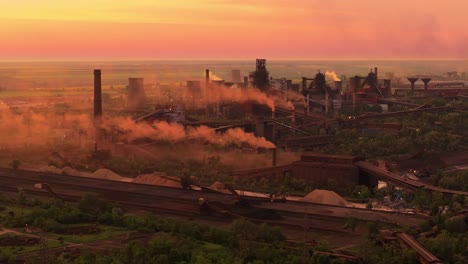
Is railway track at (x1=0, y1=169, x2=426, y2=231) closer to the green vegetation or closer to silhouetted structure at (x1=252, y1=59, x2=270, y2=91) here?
the green vegetation

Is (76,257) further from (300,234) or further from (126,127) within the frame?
(126,127)

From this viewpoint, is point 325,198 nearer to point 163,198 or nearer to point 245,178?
point 245,178

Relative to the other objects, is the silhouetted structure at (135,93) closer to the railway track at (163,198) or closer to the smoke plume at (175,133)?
the smoke plume at (175,133)

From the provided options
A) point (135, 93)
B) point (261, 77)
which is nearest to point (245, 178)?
point (261, 77)

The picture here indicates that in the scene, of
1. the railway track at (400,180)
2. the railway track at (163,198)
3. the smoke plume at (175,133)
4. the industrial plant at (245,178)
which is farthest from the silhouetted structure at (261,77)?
the railway track at (400,180)

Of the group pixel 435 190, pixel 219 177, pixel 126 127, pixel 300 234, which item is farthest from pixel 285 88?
pixel 300 234

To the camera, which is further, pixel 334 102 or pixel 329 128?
pixel 334 102

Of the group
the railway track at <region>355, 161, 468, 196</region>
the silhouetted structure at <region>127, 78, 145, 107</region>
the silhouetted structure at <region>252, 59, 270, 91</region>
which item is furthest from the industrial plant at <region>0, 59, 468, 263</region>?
the silhouetted structure at <region>127, 78, 145, 107</region>
